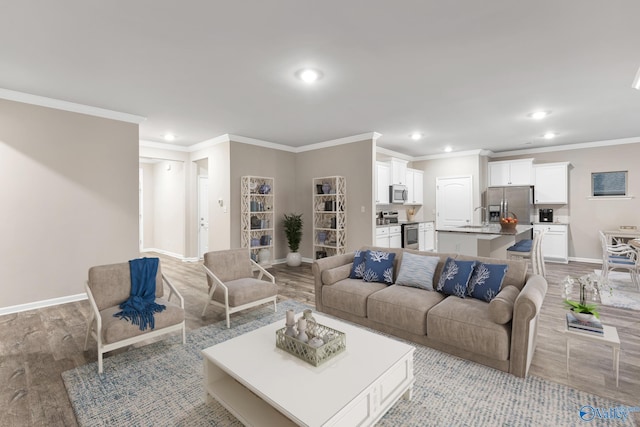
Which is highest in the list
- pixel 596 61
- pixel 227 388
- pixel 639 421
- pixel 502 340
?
pixel 596 61

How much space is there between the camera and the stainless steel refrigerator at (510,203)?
7.31m

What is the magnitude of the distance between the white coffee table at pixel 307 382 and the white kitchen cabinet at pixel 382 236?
4.27 metres

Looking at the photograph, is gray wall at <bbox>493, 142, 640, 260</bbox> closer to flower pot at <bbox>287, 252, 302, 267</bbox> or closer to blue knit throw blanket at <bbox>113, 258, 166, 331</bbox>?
flower pot at <bbox>287, 252, 302, 267</bbox>

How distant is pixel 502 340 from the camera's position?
2.41 metres

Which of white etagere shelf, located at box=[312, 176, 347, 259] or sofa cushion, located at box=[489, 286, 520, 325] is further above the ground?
white etagere shelf, located at box=[312, 176, 347, 259]

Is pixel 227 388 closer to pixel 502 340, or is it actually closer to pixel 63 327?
pixel 502 340

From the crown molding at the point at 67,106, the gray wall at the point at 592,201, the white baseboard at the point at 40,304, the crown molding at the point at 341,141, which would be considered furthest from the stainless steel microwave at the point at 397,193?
the white baseboard at the point at 40,304

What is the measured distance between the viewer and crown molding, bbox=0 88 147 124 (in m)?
3.92

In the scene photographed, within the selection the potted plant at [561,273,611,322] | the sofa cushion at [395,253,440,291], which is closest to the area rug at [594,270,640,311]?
the potted plant at [561,273,611,322]

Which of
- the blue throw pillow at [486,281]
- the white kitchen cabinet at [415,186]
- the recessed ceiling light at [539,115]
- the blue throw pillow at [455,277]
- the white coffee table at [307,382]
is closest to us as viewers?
the white coffee table at [307,382]

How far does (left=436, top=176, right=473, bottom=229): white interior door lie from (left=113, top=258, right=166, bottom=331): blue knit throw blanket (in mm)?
7269

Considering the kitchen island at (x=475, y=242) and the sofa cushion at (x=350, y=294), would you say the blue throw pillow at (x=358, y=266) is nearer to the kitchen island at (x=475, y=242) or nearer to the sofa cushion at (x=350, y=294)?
the sofa cushion at (x=350, y=294)

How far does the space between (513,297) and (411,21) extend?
2.45 metres

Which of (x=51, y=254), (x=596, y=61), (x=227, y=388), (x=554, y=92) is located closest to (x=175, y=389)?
(x=227, y=388)
